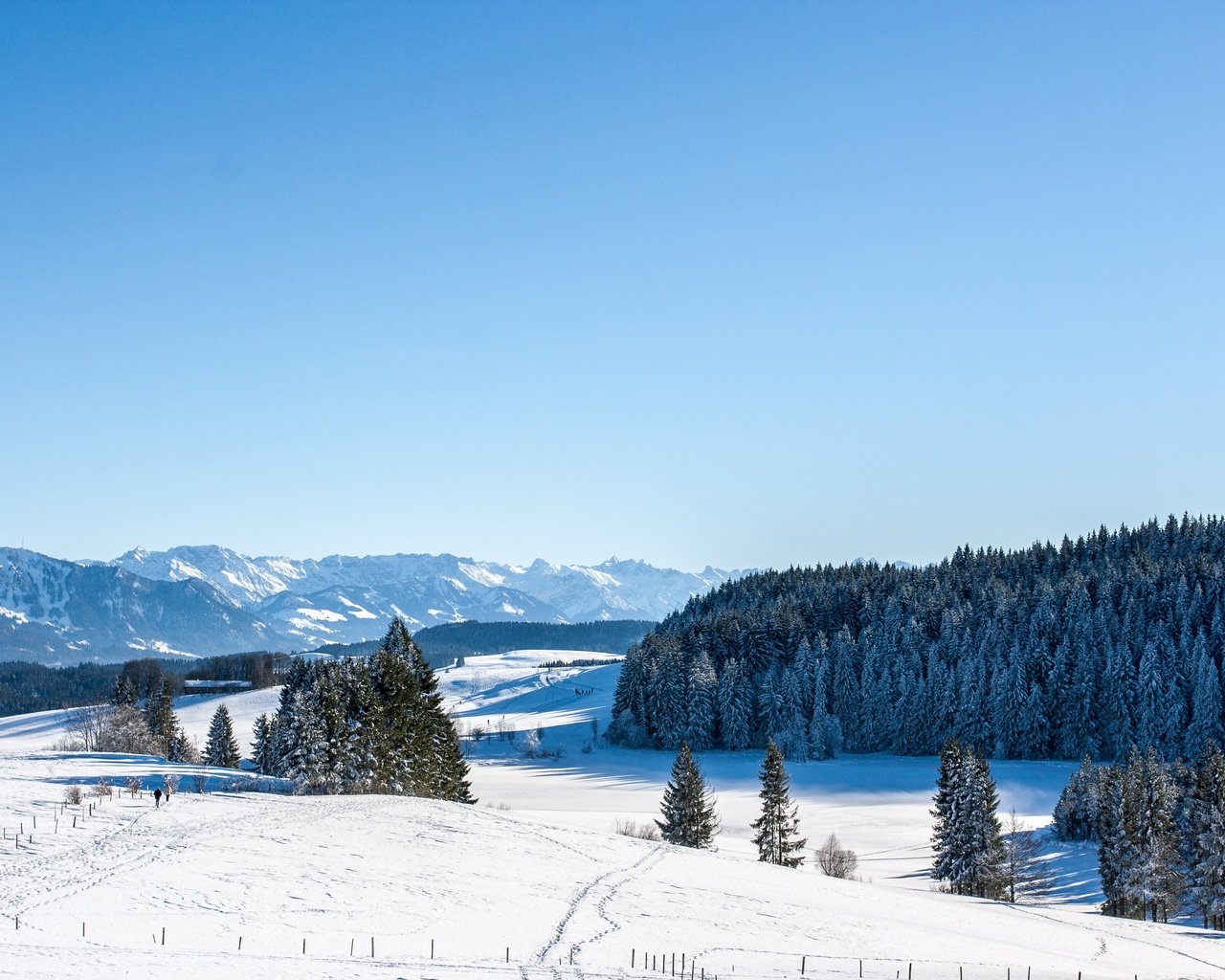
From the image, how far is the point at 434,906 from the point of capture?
41.8 meters

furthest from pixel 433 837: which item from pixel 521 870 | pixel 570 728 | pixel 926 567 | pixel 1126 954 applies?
pixel 926 567

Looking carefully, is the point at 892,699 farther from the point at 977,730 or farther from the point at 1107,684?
the point at 1107,684

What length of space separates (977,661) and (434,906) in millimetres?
120727

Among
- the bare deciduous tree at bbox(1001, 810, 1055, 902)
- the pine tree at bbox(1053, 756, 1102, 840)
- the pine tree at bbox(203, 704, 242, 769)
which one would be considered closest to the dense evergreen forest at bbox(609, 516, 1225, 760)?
the pine tree at bbox(1053, 756, 1102, 840)

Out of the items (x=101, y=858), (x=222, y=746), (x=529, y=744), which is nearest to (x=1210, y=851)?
(x=101, y=858)

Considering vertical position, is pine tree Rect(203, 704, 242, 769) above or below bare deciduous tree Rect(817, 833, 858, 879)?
above

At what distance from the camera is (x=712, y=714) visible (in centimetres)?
16212

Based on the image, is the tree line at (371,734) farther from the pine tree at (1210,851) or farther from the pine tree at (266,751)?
the pine tree at (1210,851)

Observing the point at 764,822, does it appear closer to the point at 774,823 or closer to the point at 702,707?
the point at 774,823

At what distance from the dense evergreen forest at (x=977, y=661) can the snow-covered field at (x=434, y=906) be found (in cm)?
8736

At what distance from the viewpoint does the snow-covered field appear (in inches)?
1310

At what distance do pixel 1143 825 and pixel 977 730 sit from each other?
7946 centimetres

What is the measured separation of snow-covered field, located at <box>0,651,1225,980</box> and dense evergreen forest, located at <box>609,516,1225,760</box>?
87.4 m

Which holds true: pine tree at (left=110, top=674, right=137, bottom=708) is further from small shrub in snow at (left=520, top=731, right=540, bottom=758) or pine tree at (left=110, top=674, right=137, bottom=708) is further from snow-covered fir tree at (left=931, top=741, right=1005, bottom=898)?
snow-covered fir tree at (left=931, top=741, right=1005, bottom=898)
